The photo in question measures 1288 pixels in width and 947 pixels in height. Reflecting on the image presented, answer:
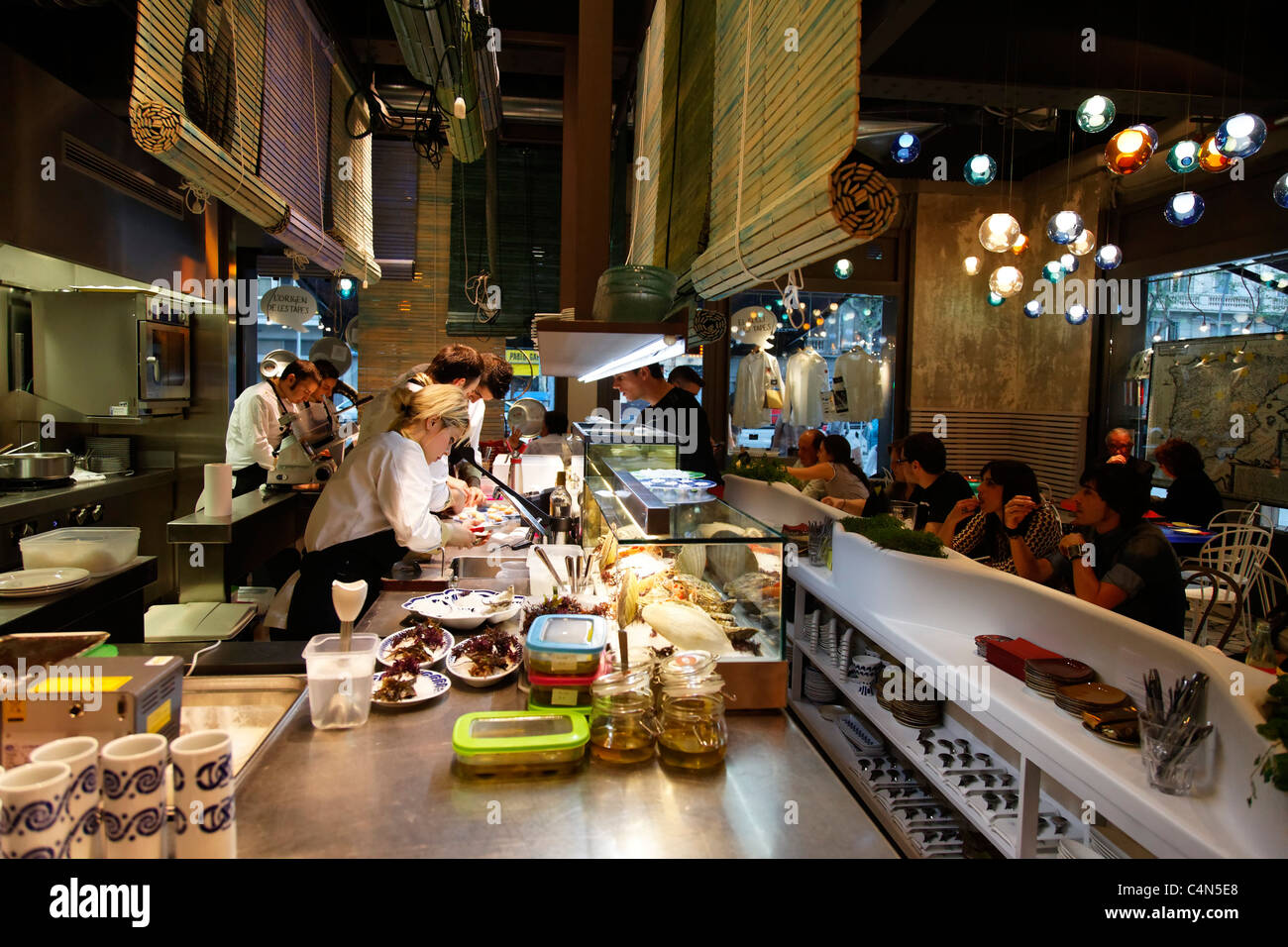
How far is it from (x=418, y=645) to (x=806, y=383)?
627 centimetres

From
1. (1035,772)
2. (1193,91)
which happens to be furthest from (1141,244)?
(1035,772)

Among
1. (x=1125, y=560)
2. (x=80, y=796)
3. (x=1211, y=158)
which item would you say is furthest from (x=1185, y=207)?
(x=80, y=796)

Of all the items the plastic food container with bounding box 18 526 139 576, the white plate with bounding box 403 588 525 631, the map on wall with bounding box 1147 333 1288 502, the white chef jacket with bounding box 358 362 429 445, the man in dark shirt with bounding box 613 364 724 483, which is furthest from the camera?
the map on wall with bounding box 1147 333 1288 502

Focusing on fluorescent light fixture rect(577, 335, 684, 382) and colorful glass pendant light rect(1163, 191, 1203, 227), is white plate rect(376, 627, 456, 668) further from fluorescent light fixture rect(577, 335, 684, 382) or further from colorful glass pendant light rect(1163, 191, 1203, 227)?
colorful glass pendant light rect(1163, 191, 1203, 227)

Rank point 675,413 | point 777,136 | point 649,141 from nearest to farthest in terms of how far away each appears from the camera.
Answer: point 777,136 < point 649,141 < point 675,413

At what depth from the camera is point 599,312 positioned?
244 centimetres

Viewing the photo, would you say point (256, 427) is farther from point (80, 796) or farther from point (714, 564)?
point (80, 796)

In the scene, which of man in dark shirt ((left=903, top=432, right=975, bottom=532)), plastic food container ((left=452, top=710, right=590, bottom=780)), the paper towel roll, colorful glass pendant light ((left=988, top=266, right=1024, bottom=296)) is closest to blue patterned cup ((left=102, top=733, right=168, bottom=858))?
plastic food container ((left=452, top=710, right=590, bottom=780))

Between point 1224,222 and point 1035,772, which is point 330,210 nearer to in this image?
point 1035,772

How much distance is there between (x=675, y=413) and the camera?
5.53 m

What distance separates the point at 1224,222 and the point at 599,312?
7178 mm

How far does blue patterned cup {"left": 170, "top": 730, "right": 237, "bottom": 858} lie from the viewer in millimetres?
1144

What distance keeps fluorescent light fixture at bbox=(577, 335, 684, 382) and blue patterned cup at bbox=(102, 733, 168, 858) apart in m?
1.75

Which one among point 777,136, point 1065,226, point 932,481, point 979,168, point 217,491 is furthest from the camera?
point 979,168
